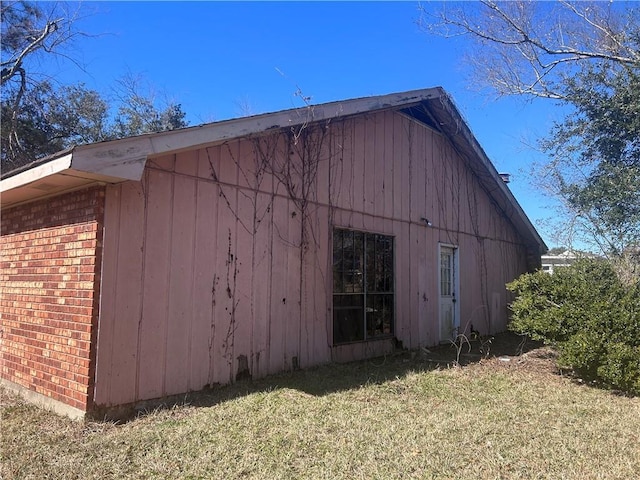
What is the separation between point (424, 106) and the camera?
1067 cm

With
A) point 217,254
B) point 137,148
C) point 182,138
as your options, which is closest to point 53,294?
point 217,254

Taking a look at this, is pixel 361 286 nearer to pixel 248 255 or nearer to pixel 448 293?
pixel 248 255

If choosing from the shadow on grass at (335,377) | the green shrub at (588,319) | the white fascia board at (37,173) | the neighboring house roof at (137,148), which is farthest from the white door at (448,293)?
the white fascia board at (37,173)

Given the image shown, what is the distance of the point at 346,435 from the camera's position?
4.63 m

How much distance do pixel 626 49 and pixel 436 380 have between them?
7.47 m

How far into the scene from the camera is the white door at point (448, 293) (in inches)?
446

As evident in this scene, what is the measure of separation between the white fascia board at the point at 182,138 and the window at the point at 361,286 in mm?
2129

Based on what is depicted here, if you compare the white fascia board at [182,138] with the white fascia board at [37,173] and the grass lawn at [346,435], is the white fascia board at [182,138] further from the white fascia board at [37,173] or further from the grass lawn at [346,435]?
the grass lawn at [346,435]

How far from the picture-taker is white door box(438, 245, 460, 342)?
11.3 m

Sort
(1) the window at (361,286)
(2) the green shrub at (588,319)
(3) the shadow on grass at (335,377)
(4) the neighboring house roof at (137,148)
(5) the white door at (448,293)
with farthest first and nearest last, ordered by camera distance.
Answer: (5) the white door at (448,293)
(1) the window at (361,286)
(2) the green shrub at (588,319)
(3) the shadow on grass at (335,377)
(4) the neighboring house roof at (137,148)

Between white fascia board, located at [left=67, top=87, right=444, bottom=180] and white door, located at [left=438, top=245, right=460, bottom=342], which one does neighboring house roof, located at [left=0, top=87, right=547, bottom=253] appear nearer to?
white fascia board, located at [left=67, top=87, right=444, bottom=180]

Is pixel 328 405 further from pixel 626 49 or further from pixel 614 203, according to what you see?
pixel 626 49

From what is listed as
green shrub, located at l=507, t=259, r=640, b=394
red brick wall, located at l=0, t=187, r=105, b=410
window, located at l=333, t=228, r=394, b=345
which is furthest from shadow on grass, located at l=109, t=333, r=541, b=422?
green shrub, located at l=507, t=259, r=640, b=394

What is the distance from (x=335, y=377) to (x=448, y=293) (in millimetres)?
5427
